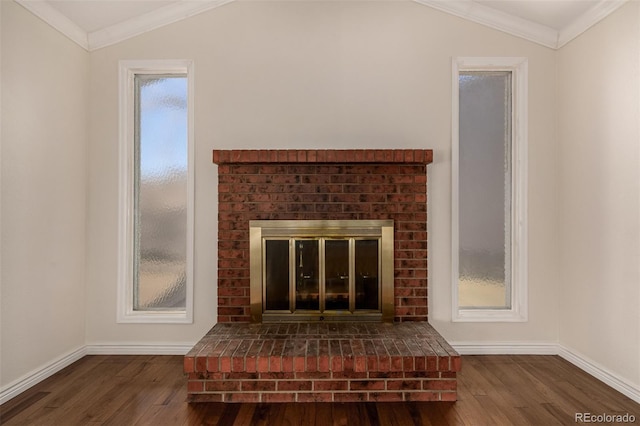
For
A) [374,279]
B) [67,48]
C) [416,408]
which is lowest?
[416,408]

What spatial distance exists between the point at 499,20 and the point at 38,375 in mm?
4297

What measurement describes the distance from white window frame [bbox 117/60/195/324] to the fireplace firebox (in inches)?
22.4

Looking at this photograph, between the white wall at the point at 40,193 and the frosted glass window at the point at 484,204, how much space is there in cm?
309

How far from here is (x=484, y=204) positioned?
3.29m

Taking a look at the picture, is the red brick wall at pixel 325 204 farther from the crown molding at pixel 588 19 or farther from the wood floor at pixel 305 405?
the crown molding at pixel 588 19

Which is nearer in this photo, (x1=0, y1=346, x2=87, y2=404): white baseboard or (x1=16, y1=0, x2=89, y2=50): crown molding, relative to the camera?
(x1=0, y1=346, x2=87, y2=404): white baseboard

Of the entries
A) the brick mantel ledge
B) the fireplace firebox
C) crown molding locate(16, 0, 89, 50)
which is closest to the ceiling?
crown molding locate(16, 0, 89, 50)

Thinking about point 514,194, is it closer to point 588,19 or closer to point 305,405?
point 588,19

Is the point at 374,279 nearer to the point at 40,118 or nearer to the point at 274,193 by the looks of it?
the point at 274,193

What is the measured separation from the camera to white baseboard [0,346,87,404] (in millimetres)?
2387

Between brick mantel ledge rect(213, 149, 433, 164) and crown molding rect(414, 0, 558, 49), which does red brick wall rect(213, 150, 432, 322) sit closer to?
brick mantel ledge rect(213, 149, 433, 164)

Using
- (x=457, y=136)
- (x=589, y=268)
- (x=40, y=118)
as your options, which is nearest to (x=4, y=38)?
(x=40, y=118)

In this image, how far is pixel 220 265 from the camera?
311cm

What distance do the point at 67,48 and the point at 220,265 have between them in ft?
6.60
